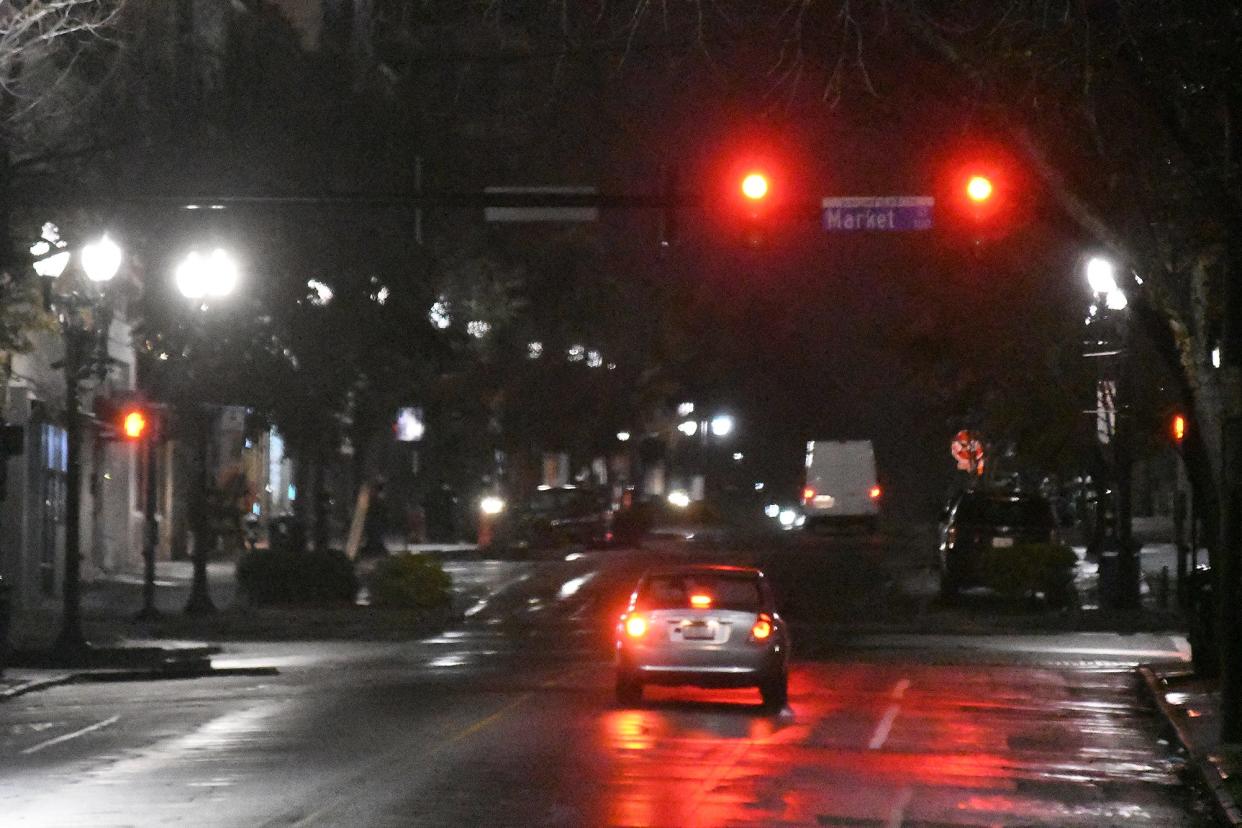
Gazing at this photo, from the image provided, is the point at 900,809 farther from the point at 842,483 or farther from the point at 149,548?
the point at 842,483

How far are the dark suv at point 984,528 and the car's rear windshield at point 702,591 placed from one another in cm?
1737

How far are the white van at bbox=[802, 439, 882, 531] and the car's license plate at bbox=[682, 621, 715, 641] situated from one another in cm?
4714

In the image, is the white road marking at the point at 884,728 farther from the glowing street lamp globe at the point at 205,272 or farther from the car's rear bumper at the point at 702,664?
the glowing street lamp globe at the point at 205,272

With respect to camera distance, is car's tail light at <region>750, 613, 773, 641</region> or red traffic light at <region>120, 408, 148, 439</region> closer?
car's tail light at <region>750, 613, 773, 641</region>

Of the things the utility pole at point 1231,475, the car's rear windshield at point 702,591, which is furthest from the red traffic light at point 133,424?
the utility pole at point 1231,475

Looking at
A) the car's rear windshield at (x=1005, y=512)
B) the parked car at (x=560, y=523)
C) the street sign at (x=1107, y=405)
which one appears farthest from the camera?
the parked car at (x=560, y=523)

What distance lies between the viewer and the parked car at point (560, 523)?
57719mm

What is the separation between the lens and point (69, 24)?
26.1 meters

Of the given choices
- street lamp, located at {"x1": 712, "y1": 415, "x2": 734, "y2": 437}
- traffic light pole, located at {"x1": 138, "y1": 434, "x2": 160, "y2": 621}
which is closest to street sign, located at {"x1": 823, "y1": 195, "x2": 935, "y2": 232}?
traffic light pole, located at {"x1": 138, "y1": 434, "x2": 160, "y2": 621}

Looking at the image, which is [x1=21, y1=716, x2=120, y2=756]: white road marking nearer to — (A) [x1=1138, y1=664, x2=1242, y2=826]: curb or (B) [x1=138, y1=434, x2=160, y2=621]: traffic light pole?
(A) [x1=1138, y1=664, x2=1242, y2=826]: curb

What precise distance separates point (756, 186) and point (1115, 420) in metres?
15.6

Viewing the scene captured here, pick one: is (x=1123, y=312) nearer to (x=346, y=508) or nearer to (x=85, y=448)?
(x=85, y=448)

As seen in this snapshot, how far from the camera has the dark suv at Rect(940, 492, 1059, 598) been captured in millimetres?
38719

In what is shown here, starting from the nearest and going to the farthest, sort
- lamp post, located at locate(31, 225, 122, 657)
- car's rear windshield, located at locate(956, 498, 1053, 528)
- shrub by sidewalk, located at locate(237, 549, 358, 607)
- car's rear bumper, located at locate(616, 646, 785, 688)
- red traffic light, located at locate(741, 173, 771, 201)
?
car's rear bumper, located at locate(616, 646, 785, 688) < red traffic light, located at locate(741, 173, 771, 201) < lamp post, located at locate(31, 225, 122, 657) < shrub by sidewalk, located at locate(237, 549, 358, 607) < car's rear windshield, located at locate(956, 498, 1053, 528)
